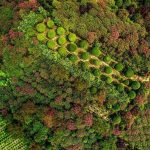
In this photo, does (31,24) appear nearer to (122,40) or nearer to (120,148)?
(122,40)

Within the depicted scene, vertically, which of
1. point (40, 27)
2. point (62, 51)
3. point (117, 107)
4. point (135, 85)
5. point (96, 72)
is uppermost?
point (40, 27)

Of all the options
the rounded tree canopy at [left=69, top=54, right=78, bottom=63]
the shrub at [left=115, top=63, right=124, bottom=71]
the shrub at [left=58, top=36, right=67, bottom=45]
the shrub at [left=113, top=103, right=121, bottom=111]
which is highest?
the shrub at [left=58, top=36, right=67, bottom=45]

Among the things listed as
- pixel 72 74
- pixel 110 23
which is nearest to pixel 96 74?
pixel 72 74

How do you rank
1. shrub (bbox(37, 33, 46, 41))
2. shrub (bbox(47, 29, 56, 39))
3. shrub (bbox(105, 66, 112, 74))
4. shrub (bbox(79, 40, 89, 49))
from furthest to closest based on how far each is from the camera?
shrub (bbox(105, 66, 112, 74)), shrub (bbox(79, 40, 89, 49)), shrub (bbox(47, 29, 56, 39)), shrub (bbox(37, 33, 46, 41))

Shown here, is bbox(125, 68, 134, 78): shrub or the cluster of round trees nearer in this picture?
the cluster of round trees

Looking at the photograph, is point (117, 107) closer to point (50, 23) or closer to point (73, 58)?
point (73, 58)

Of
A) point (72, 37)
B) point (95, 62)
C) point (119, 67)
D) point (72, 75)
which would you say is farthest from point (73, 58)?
point (119, 67)

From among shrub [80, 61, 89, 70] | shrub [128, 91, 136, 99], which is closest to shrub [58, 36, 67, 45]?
shrub [80, 61, 89, 70]

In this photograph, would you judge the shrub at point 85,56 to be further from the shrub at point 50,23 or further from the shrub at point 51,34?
the shrub at point 50,23

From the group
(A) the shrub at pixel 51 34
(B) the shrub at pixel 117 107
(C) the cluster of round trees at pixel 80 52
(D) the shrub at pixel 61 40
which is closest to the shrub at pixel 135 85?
(C) the cluster of round trees at pixel 80 52

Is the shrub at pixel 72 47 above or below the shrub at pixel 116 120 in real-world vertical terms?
above

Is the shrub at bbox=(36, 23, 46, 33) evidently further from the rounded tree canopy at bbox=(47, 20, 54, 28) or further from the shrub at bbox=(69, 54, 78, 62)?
the shrub at bbox=(69, 54, 78, 62)
